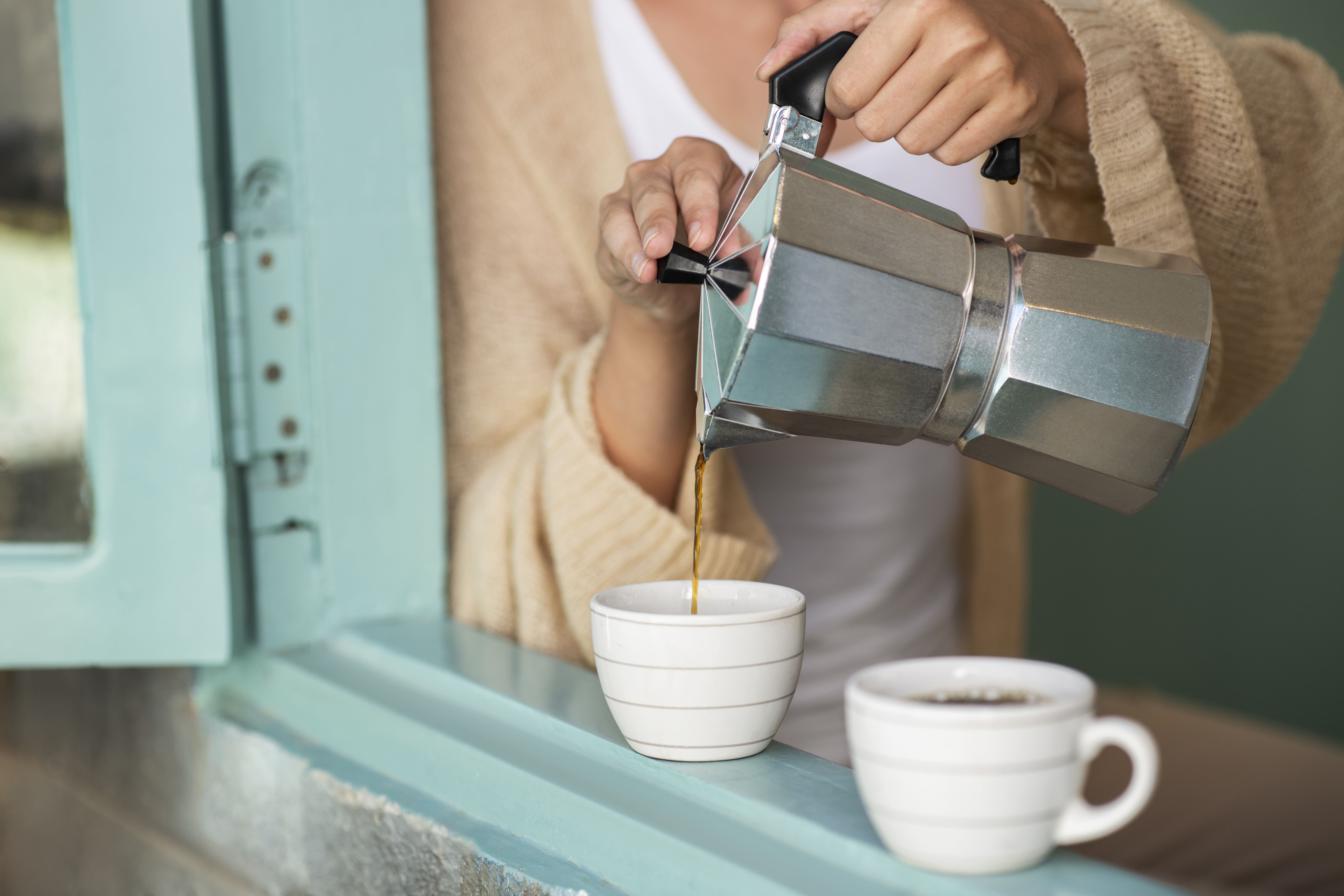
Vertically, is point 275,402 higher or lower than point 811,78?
lower

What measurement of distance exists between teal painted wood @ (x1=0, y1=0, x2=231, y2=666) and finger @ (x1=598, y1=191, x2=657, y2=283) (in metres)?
0.30

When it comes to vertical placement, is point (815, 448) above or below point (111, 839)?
above

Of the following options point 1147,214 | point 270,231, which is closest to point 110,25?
point 270,231

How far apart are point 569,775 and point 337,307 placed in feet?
1.33

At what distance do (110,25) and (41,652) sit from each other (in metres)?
0.42

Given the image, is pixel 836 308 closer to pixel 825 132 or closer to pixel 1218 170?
pixel 825 132

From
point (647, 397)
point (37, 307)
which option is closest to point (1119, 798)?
point (647, 397)

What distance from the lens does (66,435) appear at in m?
0.78

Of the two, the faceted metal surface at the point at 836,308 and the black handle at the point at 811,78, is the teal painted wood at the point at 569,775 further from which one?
the black handle at the point at 811,78

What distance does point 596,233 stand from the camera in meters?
0.85

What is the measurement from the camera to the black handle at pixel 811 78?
0.47 metres

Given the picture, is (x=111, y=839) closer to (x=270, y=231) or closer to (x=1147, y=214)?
(x=270, y=231)

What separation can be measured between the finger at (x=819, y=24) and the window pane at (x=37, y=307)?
54 centimetres

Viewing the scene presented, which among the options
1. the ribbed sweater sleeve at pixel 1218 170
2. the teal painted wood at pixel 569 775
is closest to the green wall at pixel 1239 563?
the ribbed sweater sleeve at pixel 1218 170
